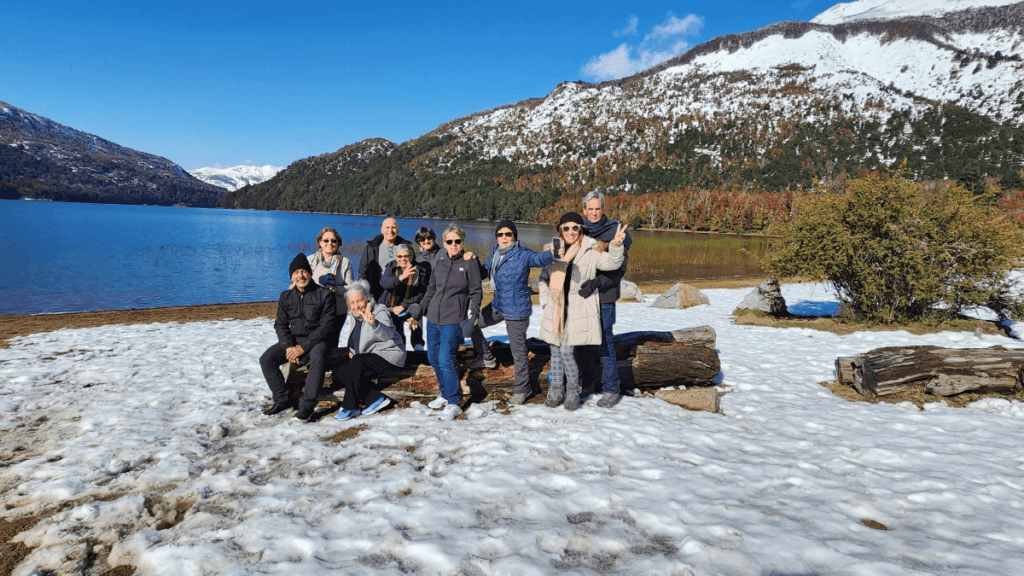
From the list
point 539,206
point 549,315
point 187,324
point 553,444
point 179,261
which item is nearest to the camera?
point 553,444

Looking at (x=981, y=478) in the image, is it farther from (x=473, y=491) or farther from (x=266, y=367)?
(x=266, y=367)

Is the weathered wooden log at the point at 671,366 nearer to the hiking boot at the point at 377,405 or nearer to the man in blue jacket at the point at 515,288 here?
the man in blue jacket at the point at 515,288

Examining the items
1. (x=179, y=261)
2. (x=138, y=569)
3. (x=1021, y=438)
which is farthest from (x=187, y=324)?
(x=179, y=261)

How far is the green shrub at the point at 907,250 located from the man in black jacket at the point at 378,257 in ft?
35.8

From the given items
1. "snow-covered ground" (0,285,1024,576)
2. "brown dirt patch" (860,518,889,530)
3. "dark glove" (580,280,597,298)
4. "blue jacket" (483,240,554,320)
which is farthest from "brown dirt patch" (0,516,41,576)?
"brown dirt patch" (860,518,889,530)

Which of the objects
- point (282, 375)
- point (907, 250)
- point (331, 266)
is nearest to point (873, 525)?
point (282, 375)

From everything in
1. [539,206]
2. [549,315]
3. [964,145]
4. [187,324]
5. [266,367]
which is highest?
[964,145]

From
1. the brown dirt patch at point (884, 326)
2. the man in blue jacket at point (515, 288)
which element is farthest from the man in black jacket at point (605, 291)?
the brown dirt patch at point (884, 326)

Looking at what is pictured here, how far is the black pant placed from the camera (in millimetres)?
5988

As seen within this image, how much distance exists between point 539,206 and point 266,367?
174734mm

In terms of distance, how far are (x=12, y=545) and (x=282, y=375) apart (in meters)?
3.08

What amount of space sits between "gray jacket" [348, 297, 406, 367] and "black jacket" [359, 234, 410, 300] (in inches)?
46.0

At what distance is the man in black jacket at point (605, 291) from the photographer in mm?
5898

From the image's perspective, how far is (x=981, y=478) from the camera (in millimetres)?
4133
